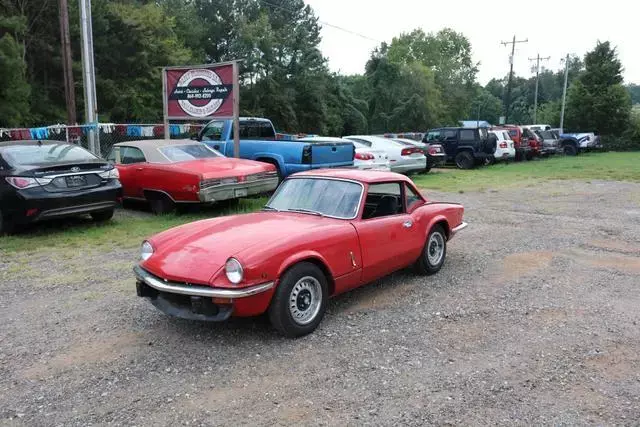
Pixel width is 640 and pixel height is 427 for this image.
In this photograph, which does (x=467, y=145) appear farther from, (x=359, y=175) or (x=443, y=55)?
(x=443, y=55)

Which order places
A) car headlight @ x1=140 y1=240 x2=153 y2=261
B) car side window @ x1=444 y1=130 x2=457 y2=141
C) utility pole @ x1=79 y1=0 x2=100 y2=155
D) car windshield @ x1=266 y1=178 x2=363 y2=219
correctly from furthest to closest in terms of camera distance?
car side window @ x1=444 y1=130 x2=457 y2=141
utility pole @ x1=79 y1=0 x2=100 y2=155
car windshield @ x1=266 y1=178 x2=363 y2=219
car headlight @ x1=140 y1=240 x2=153 y2=261

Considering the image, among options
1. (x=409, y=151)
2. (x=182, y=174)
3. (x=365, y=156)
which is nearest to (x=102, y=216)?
(x=182, y=174)

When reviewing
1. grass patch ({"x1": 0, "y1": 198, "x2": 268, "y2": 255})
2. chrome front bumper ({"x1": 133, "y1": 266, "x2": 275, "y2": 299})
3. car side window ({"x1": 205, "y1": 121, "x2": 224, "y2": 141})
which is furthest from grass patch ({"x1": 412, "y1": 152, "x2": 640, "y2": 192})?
chrome front bumper ({"x1": 133, "y1": 266, "x2": 275, "y2": 299})

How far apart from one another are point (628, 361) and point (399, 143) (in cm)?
1412

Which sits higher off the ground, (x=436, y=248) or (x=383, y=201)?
(x=383, y=201)

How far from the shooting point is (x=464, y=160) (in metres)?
22.9

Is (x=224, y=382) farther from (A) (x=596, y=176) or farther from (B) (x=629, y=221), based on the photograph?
(A) (x=596, y=176)

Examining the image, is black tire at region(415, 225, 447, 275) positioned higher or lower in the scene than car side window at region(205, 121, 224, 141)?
lower

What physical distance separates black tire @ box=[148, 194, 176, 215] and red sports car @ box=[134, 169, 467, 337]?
4.89 meters

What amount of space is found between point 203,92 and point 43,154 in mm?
4597

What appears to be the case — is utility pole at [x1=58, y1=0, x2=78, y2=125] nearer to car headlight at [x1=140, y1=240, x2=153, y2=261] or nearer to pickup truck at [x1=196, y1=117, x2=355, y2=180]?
pickup truck at [x1=196, y1=117, x2=355, y2=180]

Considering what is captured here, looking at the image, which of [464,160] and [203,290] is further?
[464,160]

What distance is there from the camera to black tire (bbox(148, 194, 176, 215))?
1029 cm

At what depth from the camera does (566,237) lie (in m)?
8.80
